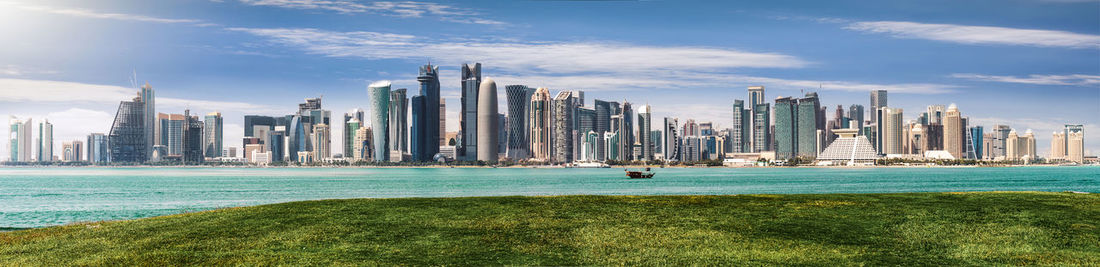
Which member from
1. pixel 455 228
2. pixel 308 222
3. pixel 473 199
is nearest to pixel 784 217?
pixel 455 228

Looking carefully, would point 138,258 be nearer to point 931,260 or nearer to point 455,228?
point 455,228

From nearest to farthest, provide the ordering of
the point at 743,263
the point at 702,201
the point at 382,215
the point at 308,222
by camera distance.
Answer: the point at 743,263 < the point at 308,222 < the point at 382,215 < the point at 702,201

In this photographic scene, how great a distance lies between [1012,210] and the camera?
2756 cm

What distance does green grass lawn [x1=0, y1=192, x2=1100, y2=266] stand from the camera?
19156 millimetres

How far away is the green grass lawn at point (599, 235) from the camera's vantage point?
62.8 ft

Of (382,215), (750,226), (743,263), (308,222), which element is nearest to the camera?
(743,263)

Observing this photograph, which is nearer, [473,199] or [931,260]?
[931,260]

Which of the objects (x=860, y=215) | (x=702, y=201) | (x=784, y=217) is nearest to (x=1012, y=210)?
(x=860, y=215)

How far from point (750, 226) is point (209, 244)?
49.3 feet

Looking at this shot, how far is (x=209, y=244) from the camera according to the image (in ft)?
70.0

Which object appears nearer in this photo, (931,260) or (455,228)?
(931,260)

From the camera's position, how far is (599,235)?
22.4m

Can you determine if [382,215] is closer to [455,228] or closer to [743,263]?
[455,228]

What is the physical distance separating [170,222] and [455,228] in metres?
9.74
